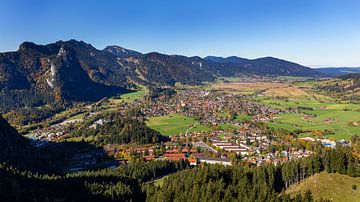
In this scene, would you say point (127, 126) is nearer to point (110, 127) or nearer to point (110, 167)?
point (110, 127)

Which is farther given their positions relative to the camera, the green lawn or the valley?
the green lawn

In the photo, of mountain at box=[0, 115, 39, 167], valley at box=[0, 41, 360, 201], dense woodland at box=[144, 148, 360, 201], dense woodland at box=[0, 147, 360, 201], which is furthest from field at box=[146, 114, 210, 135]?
dense woodland at box=[144, 148, 360, 201]

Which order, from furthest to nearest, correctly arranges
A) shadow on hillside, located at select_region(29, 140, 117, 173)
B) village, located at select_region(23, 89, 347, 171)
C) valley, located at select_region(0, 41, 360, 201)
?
village, located at select_region(23, 89, 347, 171) → shadow on hillside, located at select_region(29, 140, 117, 173) → valley, located at select_region(0, 41, 360, 201)

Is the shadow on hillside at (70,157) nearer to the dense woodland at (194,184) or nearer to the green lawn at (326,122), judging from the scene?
the dense woodland at (194,184)

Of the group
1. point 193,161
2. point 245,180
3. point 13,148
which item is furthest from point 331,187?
point 13,148

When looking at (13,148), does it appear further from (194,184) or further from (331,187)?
(331,187)

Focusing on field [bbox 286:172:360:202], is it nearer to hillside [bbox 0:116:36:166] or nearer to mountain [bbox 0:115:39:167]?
mountain [bbox 0:115:39:167]

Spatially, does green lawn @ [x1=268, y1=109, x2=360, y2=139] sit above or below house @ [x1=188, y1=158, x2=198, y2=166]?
above
